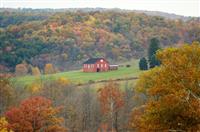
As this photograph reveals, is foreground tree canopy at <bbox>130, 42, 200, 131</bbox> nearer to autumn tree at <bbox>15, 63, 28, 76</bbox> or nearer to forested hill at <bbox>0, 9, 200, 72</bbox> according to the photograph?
autumn tree at <bbox>15, 63, 28, 76</bbox>

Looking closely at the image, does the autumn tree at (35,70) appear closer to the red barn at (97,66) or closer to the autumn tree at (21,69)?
the autumn tree at (21,69)

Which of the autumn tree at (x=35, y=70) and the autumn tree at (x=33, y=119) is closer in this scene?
the autumn tree at (x=33, y=119)

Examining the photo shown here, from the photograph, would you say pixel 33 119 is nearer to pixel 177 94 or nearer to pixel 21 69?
pixel 177 94

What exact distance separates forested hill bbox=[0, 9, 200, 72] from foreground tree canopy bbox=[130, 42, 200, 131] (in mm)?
71968

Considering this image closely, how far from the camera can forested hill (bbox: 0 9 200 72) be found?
104 m

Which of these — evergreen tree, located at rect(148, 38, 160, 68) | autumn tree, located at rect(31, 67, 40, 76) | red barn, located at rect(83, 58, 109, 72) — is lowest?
autumn tree, located at rect(31, 67, 40, 76)

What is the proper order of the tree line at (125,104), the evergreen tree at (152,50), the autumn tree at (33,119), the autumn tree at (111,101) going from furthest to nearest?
the evergreen tree at (152,50) < the autumn tree at (111,101) < the autumn tree at (33,119) < the tree line at (125,104)

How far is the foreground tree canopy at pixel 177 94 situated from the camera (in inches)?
793

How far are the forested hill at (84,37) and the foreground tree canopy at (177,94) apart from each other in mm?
71968

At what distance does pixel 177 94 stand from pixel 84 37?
95023 mm

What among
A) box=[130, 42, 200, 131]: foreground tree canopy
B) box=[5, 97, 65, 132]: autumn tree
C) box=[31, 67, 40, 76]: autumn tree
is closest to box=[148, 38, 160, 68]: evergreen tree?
box=[31, 67, 40, 76]: autumn tree

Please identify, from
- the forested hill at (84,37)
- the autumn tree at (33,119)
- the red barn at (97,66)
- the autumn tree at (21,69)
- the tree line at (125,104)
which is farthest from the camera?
the forested hill at (84,37)

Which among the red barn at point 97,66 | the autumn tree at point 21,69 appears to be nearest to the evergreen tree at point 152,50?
the red barn at point 97,66

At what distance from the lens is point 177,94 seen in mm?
19938
